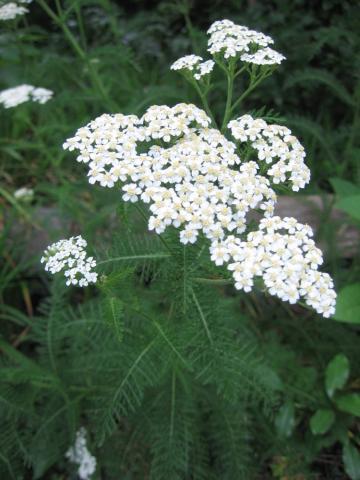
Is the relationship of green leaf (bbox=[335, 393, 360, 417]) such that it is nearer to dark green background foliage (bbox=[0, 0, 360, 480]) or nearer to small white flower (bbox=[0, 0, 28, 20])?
dark green background foliage (bbox=[0, 0, 360, 480])

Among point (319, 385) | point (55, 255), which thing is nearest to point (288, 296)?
point (55, 255)

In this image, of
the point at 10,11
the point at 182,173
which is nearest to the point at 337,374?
the point at 182,173

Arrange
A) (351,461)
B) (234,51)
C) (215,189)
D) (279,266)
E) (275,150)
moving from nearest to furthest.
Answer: (279,266), (215,189), (275,150), (234,51), (351,461)

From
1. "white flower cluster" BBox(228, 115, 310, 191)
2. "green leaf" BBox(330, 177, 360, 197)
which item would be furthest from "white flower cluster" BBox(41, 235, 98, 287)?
"green leaf" BBox(330, 177, 360, 197)

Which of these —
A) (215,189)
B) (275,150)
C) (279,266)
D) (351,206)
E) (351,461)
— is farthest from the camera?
(351,206)

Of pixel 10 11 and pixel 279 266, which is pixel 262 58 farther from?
pixel 10 11

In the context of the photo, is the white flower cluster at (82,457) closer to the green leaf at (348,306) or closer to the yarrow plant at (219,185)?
the yarrow plant at (219,185)
